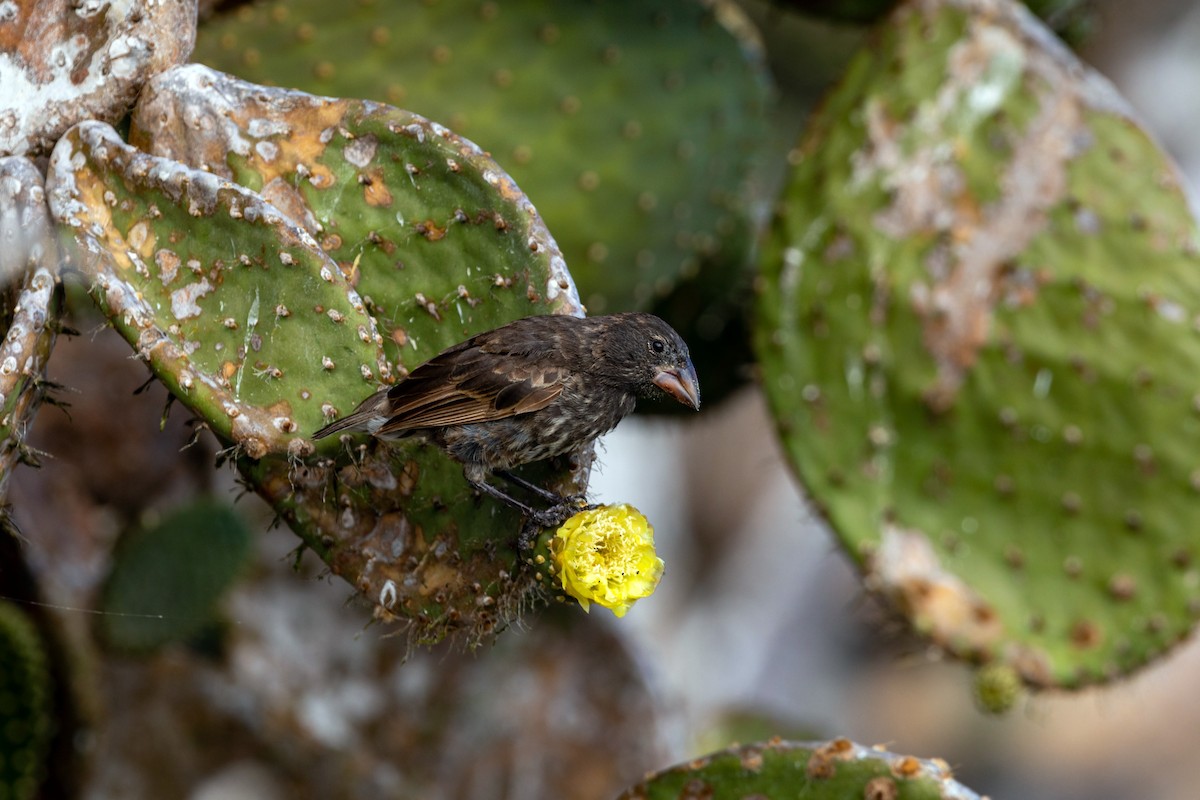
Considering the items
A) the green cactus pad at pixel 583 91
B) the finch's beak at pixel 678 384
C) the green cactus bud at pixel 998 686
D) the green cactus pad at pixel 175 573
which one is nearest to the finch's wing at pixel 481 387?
the finch's beak at pixel 678 384

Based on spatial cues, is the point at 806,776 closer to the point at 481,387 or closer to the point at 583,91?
the point at 481,387

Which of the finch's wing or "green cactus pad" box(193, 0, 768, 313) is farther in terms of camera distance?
"green cactus pad" box(193, 0, 768, 313)

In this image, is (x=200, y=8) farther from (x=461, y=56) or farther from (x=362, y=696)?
(x=362, y=696)

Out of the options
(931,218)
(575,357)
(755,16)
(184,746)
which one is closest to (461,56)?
(931,218)

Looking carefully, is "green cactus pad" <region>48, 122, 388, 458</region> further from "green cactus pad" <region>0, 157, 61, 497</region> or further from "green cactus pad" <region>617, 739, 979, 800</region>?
"green cactus pad" <region>617, 739, 979, 800</region>

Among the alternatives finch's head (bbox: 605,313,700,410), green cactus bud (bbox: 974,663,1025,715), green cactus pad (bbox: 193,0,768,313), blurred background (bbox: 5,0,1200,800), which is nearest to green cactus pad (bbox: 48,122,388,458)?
finch's head (bbox: 605,313,700,410)

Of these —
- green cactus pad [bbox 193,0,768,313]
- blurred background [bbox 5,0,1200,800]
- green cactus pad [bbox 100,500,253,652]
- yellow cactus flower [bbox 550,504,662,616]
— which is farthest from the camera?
blurred background [bbox 5,0,1200,800]
